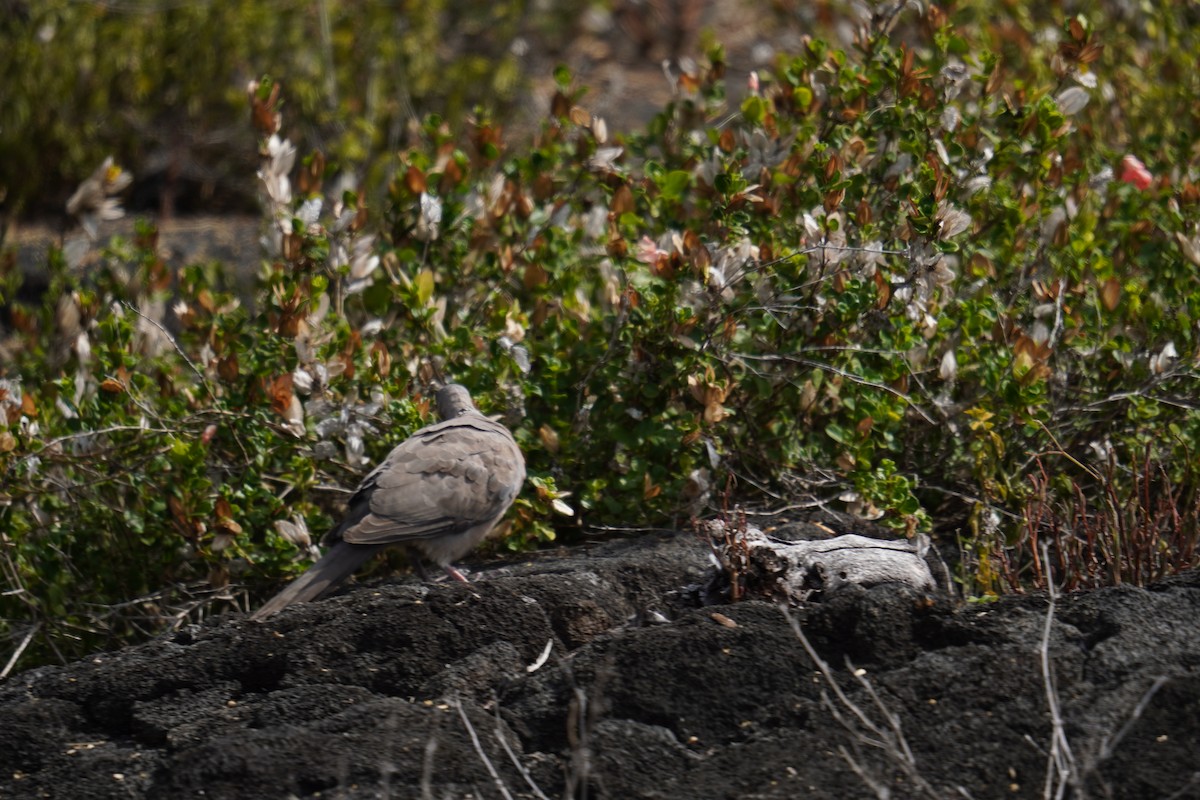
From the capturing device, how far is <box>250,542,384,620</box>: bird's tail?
4.55 metres

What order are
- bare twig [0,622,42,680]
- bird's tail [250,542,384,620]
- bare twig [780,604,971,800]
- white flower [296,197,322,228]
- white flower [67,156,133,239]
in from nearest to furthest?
bare twig [780,604,971,800] → bird's tail [250,542,384,620] → bare twig [0,622,42,680] → white flower [296,197,322,228] → white flower [67,156,133,239]

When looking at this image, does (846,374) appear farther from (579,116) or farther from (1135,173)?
(1135,173)

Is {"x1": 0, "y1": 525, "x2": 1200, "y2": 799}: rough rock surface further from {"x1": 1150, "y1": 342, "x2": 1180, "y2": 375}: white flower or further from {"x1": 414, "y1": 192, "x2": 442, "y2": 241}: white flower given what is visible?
{"x1": 414, "y1": 192, "x2": 442, "y2": 241}: white flower

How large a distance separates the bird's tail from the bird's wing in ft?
0.18

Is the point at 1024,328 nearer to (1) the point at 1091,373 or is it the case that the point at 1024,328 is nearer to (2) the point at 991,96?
(1) the point at 1091,373

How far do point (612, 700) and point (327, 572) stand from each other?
1348 millimetres

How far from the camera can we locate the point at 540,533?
5078mm

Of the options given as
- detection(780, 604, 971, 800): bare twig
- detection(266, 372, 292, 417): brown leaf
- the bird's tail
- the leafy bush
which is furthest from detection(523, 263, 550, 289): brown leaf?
detection(780, 604, 971, 800): bare twig

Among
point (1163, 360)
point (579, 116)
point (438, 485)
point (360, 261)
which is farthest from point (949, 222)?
point (360, 261)

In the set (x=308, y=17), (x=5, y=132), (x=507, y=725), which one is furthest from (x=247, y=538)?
(x=308, y=17)

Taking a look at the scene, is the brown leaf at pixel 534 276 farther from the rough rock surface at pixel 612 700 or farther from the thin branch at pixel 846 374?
the rough rock surface at pixel 612 700

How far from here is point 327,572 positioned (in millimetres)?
4637

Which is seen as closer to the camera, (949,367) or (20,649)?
(20,649)

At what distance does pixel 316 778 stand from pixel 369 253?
8.48 feet
